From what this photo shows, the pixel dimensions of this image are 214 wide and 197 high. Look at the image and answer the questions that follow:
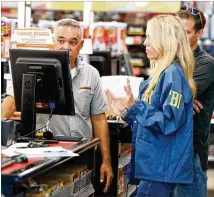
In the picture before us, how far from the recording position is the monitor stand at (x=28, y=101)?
409cm

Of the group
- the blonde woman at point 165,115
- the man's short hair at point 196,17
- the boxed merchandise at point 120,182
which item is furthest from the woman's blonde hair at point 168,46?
the boxed merchandise at point 120,182

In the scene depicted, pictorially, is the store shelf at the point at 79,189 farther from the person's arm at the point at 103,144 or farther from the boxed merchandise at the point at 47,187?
the person's arm at the point at 103,144

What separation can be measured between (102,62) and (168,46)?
3594 millimetres

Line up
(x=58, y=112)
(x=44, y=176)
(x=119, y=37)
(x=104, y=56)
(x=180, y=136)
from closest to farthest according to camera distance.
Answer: (x=180, y=136) < (x=44, y=176) < (x=58, y=112) < (x=104, y=56) < (x=119, y=37)

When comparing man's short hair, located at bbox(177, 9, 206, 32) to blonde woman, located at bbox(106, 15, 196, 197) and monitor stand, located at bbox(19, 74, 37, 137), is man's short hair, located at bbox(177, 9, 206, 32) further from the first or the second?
monitor stand, located at bbox(19, 74, 37, 137)

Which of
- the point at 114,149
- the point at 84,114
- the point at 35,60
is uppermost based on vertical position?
the point at 35,60

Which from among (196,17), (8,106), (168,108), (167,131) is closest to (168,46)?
(168,108)

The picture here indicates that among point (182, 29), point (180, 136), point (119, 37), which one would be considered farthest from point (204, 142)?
point (119, 37)

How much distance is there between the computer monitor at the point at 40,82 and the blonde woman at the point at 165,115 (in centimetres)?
56

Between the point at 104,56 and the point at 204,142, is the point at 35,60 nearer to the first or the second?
the point at 204,142

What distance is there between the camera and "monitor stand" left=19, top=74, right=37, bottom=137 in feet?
13.4

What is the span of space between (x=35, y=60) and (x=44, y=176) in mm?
781

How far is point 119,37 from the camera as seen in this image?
28.6 feet

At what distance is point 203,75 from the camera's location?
4.18 meters
